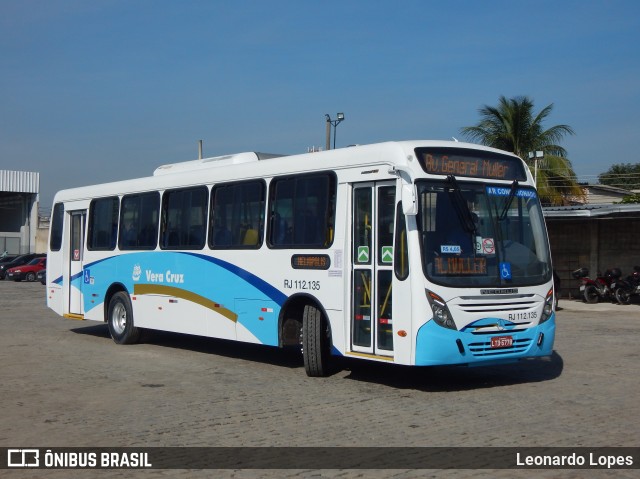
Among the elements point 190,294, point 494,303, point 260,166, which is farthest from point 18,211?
point 494,303

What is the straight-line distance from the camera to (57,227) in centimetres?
1845

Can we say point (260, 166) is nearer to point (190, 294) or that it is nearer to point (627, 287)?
point (190, 294)

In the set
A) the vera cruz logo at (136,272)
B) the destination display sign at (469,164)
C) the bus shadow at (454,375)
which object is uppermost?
the destination display sign at (469,164)

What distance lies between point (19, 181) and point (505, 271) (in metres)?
58.8

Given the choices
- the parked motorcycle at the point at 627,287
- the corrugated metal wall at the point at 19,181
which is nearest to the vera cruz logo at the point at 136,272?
the parked motorcycle at the point at 627,287

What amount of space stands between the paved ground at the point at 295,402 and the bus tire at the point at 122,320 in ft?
1.94

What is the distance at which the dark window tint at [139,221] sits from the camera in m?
15.3

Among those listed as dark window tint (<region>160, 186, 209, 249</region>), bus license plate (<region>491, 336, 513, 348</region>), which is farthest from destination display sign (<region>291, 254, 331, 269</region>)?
dark window tint (<region>160, 186, 209, 249</region>)

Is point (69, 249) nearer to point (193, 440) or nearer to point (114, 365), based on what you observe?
point (114, 365)

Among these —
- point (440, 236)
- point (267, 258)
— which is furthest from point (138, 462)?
point (267, 258)

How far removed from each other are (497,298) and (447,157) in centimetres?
190

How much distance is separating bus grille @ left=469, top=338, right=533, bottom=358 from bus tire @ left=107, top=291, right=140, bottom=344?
7913 millimetres

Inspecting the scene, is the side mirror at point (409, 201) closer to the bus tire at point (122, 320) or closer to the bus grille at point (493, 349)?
the bus grille at point (493, 349)

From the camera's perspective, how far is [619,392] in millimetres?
10406
